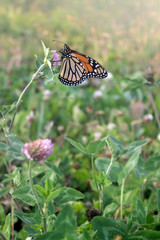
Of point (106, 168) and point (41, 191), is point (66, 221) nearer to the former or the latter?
point (41, 191)

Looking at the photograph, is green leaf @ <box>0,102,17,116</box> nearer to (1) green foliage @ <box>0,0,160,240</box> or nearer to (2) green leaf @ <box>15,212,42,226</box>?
(1) green foliage @ <box>0,0,160,240</box>

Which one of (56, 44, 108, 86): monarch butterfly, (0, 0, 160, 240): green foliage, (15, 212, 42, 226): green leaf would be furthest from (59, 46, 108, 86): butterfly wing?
(15, 212, 42, 226): green leaf

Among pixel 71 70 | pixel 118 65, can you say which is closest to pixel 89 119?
pixel 71 70

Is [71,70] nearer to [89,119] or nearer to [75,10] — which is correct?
[89,119]

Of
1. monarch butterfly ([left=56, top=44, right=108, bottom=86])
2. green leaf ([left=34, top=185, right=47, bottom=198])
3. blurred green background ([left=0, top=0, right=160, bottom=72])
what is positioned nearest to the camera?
green leaf ([left=34, top=185, right=47, bottom=198])

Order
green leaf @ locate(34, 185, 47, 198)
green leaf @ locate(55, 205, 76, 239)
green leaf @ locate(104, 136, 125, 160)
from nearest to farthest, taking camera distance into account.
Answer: green leaf @ locate(55, 205, 76, 239), green leaf @ locate(34, 185, 47, 198), green leaf @ locate(104, 136, 125, 160)

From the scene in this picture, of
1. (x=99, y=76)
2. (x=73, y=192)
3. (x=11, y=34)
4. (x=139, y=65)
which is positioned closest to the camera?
(x=73, y=192)
